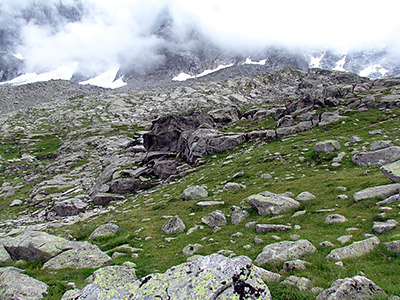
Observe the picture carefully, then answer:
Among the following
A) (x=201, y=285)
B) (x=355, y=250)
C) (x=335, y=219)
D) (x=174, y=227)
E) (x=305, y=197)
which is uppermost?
(x=201, y=285)

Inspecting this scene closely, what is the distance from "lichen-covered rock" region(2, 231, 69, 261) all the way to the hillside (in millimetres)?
75

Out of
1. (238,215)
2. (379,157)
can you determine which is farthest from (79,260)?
(379,157)

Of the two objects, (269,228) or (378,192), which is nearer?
(269,228)

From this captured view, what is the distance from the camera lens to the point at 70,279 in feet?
33.4

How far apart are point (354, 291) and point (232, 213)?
10957 mm

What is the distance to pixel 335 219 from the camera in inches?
473

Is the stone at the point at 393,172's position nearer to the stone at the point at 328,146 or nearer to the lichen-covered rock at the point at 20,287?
the stone at the point at 328,146

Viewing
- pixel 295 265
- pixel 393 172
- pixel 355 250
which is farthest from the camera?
pixel 393 172

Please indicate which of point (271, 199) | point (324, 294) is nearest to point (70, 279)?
point (324, 294)

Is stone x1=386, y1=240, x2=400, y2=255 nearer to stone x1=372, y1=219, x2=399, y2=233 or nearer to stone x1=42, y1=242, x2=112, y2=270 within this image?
stone x1=372, y1=219, x2=399, y2=233

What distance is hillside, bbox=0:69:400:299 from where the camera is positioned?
7469 millimetres

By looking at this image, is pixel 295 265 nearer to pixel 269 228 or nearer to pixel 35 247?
pixel 269 228

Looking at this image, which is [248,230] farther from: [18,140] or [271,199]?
[18,140]

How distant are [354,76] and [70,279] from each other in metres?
163
